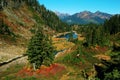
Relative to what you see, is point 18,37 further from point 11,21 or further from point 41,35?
point 41,35

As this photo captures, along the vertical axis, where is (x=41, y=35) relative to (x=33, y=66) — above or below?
above

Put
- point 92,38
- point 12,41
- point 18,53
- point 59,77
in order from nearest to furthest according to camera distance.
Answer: point 59,77 → point 92,38 → point 18,53 → point 12,41

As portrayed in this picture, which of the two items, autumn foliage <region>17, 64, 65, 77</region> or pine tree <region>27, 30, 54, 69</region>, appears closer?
autumn foliage <region>17, 64, 65, 77</region>

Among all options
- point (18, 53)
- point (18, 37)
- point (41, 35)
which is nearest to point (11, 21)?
point (18, 37)

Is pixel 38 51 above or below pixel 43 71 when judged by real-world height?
above

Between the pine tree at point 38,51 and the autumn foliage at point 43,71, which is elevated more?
the pine tree at point 38,51

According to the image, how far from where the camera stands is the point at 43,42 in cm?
6988

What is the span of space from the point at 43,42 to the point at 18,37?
101 metres

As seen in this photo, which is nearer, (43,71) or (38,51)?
(38,51)

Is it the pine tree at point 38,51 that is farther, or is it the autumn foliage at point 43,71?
the pine tree at point 38,51

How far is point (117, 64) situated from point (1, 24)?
491 feet

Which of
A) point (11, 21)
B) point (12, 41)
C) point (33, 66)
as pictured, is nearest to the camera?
point (33, 66)

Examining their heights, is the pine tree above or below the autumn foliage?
above

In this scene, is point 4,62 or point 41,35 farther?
point 4,62
